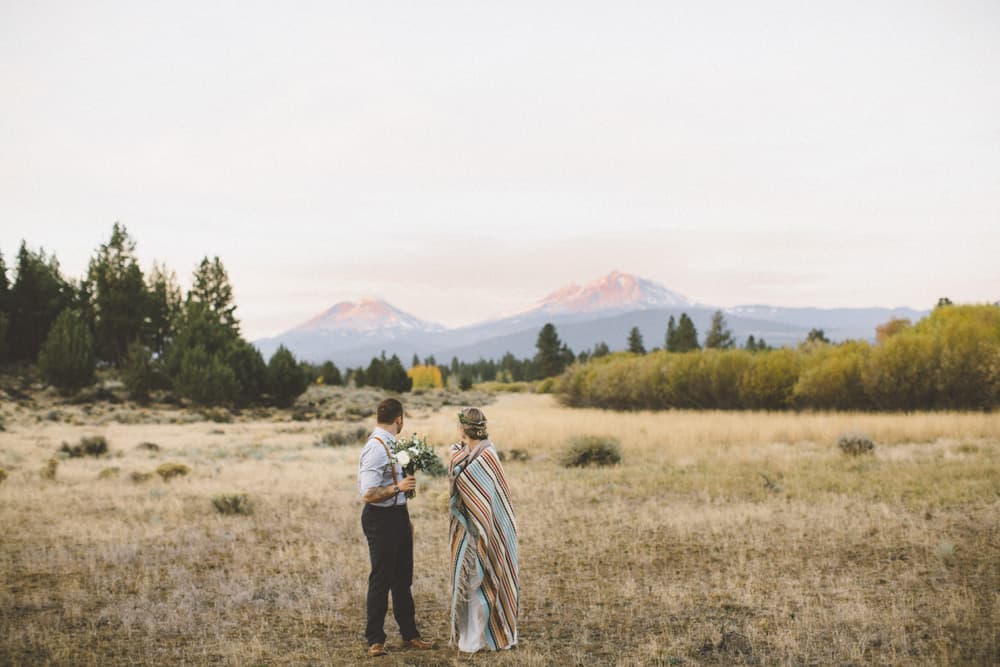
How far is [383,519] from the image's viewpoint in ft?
19.8

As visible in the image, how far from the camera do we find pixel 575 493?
14008 mm

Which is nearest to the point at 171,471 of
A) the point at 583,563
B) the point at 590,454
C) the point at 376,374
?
the point at 590,454

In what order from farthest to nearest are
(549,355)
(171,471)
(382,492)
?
1. (549,355)
2. (171,471)
3. (382,492)

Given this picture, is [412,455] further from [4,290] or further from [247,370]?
[4,290]

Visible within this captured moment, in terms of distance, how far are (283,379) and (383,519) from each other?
47.5 m

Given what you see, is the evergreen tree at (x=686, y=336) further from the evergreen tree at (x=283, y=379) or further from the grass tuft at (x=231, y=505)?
the grass tuft at (x=231, y=505)

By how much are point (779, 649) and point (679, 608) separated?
1414mm

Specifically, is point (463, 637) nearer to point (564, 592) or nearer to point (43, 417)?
point (564, 592)

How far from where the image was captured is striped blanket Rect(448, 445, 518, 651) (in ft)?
19.6

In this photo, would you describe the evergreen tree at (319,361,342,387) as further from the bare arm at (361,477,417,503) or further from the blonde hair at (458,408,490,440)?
the blonde hair at (458,408,490,440)

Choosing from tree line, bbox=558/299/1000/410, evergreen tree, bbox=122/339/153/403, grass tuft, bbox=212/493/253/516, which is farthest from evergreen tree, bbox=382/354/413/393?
grass tuft, bbox=212/493/253/516

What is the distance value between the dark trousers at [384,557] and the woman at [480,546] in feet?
1.50

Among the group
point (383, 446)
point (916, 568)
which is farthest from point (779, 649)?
point (383, 446)

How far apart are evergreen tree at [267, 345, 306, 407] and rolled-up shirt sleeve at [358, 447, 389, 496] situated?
47.2 m
